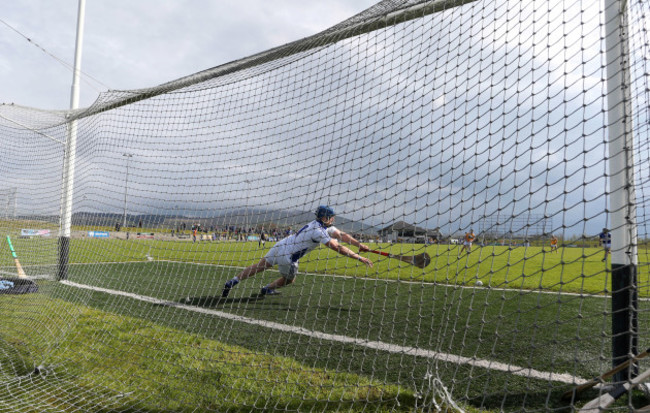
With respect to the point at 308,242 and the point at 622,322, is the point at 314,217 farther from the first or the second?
the point at 622,322

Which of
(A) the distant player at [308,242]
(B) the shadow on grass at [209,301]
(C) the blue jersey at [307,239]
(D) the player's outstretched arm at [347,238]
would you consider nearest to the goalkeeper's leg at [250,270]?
(A) the distant player at [308,242]

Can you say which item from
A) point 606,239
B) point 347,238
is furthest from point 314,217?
point 606,239

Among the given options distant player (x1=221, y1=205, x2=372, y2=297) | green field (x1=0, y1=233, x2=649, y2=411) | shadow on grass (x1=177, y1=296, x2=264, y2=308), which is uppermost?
distant player (x1=221, y1=205, x2=372, y2=297)

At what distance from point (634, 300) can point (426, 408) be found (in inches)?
66.5

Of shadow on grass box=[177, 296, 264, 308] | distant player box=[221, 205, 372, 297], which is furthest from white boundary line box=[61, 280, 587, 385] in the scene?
distant player box=[221, 205, 372, 297]

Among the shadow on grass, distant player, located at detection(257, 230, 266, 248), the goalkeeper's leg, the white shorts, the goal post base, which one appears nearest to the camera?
the goal post base

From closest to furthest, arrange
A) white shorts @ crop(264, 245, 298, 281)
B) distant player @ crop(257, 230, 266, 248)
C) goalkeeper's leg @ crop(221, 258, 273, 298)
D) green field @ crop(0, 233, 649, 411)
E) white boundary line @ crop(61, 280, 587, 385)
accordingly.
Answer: green field @ crop(0, 233, 649, 411) < white boundary line @ crop(61, 280, 587, 385) < distant player @ crop(257, 230, 266, 248) < white shorts @ crop(264, 245, 298, 281) < goalkeeper's leg @ crop(221, 258, 273, 298)

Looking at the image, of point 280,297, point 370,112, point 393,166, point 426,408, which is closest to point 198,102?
point 370,112

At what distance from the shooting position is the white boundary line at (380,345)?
9.11ft

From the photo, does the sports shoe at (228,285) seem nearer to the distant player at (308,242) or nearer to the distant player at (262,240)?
the distant player at (308,242)

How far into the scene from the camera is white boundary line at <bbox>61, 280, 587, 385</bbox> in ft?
9.11

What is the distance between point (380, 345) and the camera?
352 cm

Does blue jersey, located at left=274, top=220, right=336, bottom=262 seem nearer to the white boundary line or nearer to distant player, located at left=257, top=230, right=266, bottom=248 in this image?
distant player, located at left=257, top=230, right=266, bottom=248

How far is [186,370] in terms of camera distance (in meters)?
2.90
